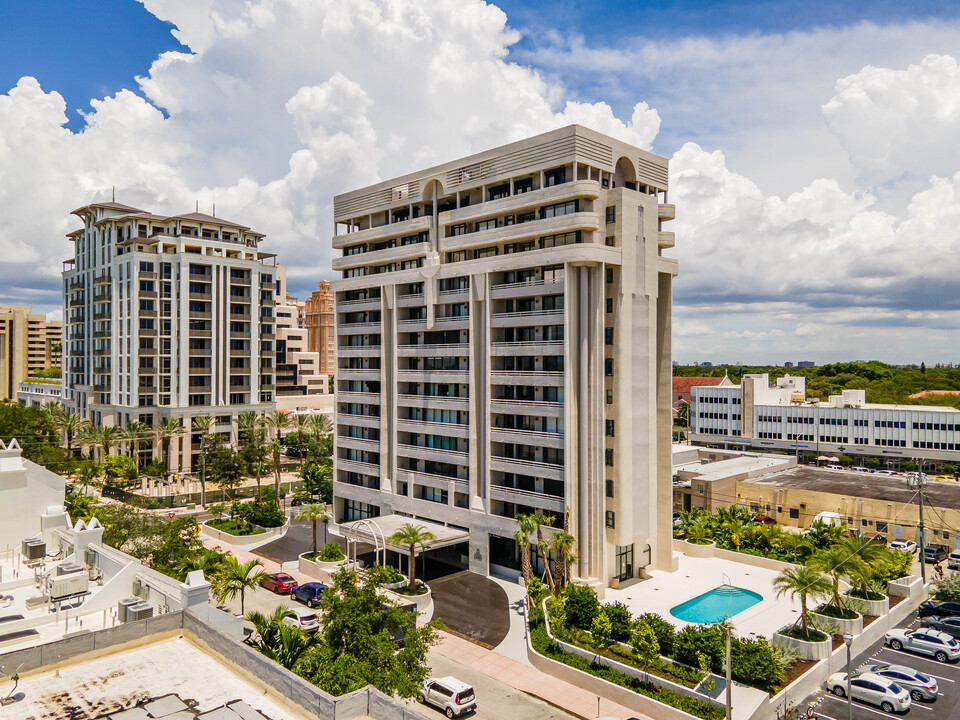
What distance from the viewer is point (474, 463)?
57.8 meters

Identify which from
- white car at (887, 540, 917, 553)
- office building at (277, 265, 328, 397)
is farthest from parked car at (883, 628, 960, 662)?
office building at (277, 265, 328, 397)

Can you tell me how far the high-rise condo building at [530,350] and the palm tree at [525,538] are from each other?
9.40 ft

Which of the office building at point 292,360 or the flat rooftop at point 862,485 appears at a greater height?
the office building at point 292,360

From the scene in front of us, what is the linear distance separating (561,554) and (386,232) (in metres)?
36.8

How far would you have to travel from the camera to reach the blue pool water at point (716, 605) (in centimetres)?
4634

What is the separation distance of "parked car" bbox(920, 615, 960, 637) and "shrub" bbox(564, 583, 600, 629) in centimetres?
2504

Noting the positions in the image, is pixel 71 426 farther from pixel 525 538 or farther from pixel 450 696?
pixel 450 696

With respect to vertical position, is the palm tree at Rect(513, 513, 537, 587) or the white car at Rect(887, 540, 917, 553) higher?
the palm tree at Rect(513, 513, 537, 587)

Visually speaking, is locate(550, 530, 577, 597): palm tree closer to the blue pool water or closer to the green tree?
the blue pool water

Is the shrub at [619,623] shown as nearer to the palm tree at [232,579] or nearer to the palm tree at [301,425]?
the palm tree at [232,579]

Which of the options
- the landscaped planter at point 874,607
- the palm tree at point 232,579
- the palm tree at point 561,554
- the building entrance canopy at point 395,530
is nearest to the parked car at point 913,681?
the landscaped planter at point 874,607

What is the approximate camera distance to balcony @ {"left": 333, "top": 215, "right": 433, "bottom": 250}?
207ft

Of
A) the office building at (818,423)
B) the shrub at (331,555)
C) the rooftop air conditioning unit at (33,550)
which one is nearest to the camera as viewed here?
the rooftop air conditioning unit at (33,550)

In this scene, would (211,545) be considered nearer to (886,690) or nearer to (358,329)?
(358,329)
